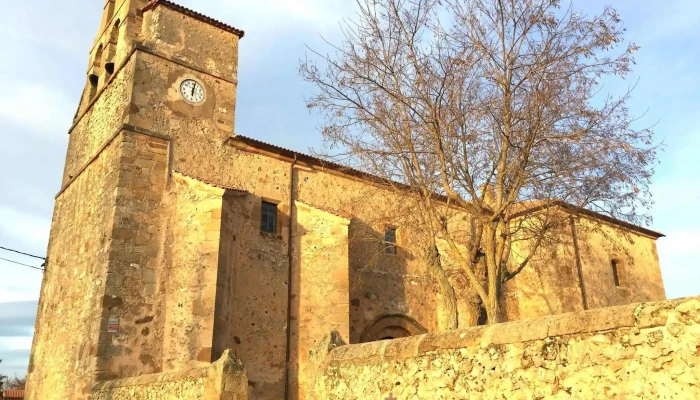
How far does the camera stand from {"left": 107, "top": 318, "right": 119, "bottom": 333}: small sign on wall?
11.0 meters

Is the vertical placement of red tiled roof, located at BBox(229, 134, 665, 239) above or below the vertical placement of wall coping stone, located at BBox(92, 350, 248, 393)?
above

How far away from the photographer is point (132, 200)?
12.3 m

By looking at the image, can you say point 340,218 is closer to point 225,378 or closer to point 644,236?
point 225,378

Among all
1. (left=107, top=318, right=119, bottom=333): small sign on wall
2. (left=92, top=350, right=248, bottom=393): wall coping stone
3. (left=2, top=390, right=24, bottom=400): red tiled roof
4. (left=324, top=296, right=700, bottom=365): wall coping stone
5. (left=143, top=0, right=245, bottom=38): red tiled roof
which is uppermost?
(left=143, top=0, right=245, bottom=38): red tiled roof

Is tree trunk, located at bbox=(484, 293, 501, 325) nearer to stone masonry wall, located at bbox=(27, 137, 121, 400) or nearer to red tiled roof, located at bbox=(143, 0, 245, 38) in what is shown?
stone masonry wall, located at bbox=(27, 137, 121, 400)

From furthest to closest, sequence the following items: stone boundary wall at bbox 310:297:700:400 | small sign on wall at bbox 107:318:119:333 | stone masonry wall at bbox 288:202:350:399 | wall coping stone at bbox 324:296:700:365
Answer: stone masonry wall at bbox 288:202:350:399 → small sign on wall at bbox 107:318:119:333 → wall coping stone at bbox 324:296:700:365 → stone boundary wall at bbox 310:297:700:400

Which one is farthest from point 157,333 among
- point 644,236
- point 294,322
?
point 644,236

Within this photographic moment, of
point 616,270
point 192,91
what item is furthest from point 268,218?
point 616,270

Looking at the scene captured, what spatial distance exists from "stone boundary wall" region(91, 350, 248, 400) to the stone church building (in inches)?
96.6

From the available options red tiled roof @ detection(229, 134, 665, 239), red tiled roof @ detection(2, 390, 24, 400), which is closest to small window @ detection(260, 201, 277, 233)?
red tiled roof @ detection(229, 134, 665, 239)

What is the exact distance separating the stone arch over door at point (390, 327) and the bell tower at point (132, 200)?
5.05 metres

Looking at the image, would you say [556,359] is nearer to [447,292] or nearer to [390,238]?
[447,292]

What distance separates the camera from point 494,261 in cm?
1023

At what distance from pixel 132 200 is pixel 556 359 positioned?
10532 millimetres
